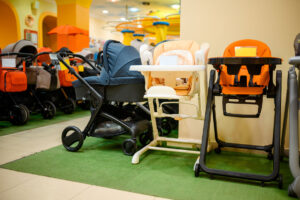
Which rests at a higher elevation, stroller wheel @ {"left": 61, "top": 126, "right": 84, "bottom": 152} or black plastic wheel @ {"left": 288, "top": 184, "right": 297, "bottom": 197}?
stroller wheel @ {"left": 61, "top": 126, "right": 84, "bottom": 152}

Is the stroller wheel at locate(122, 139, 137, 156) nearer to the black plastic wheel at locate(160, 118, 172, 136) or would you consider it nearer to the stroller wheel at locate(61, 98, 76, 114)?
the black plastic wheel at locate(160, 118, 172, 136)

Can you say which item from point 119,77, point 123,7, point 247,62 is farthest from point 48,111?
point 123,7

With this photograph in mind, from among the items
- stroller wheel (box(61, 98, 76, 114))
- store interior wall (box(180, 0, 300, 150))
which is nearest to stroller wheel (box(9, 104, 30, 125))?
stroller wheel (box(61, 98, 76, 114))

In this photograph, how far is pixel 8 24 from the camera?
892 cm

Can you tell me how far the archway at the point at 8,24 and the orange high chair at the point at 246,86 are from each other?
28.4 feet

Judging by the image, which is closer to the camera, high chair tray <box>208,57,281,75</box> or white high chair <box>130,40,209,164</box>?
high chair tray <box>208,57,281,75</box>

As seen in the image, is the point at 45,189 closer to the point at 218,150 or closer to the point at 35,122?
the point at 218,150

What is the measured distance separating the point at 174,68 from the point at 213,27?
913 mm

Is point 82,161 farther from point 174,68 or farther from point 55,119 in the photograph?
point 55,119

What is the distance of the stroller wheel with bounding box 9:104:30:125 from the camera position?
3597 millimetres

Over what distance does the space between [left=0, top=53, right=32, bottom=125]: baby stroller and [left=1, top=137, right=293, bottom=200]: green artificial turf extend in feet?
4.41

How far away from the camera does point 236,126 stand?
253 cm

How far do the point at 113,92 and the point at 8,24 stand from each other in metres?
8.32

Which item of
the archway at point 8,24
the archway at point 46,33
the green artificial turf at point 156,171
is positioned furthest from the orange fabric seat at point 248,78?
the archway at point 46,33
